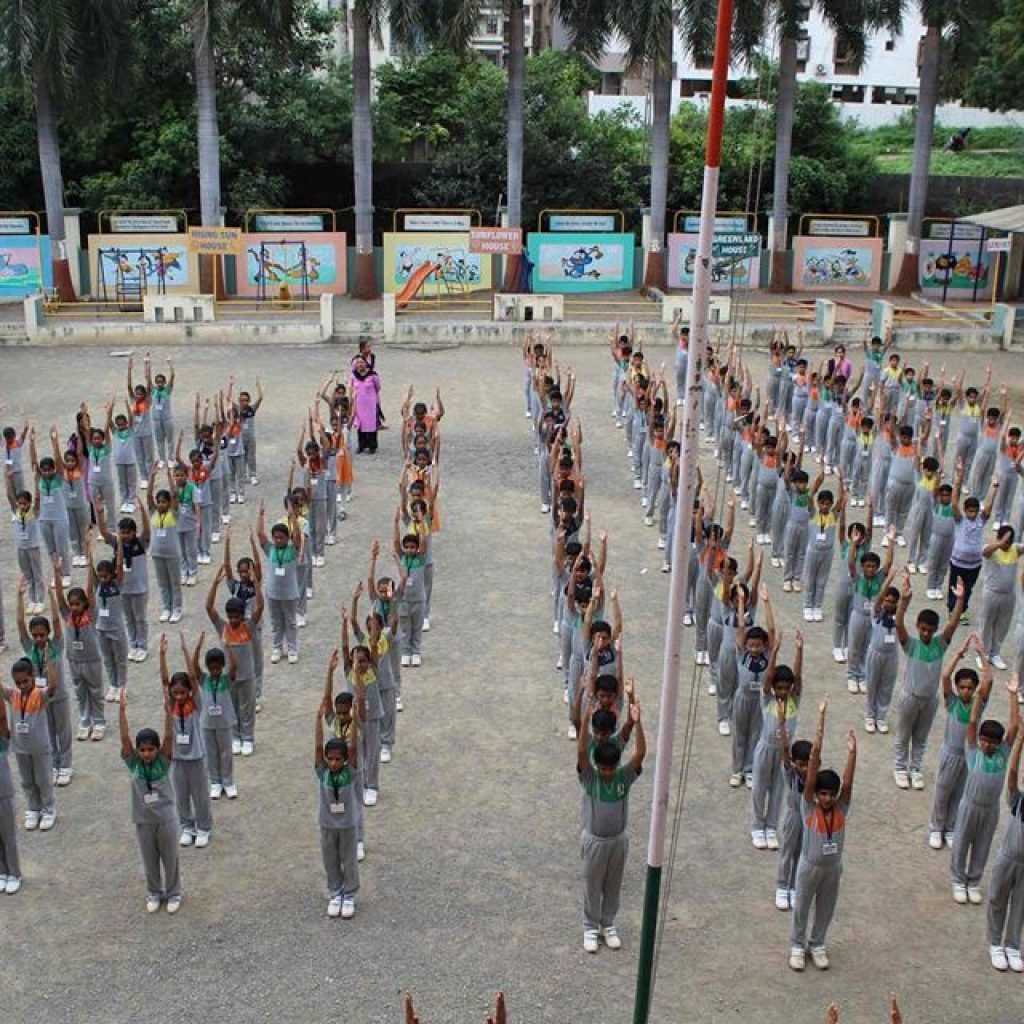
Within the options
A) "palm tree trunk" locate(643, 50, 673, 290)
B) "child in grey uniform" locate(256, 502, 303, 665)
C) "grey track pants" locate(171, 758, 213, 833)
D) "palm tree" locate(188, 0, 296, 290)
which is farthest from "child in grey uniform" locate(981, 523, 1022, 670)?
"palm tree" locate(188, 0, 296, 290)

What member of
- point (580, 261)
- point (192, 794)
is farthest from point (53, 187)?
point (192, 794)

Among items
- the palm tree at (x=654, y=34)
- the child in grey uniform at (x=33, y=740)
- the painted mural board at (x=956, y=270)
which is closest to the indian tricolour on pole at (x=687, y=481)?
the child in grey uniform at (x=33, y=740)

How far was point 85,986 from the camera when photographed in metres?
6.66

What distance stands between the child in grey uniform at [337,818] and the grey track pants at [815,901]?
2.41 metres

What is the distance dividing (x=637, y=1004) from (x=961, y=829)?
275 centimetres

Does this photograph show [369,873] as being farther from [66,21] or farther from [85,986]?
[66,21]

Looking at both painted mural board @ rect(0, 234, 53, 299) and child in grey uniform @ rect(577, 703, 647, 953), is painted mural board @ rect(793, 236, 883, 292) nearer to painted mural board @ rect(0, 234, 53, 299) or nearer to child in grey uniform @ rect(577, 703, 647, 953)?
painted mural board @ rect(0, 234, 53, 299)

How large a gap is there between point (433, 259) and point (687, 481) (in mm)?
24438

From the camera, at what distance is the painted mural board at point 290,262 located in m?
28.6

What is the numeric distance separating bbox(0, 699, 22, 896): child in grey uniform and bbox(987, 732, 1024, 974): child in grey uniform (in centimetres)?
535

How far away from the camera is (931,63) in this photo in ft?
90.2

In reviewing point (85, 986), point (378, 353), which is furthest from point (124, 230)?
point (85, 986)

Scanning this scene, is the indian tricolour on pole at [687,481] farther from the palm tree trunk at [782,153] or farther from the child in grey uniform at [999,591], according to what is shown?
the palm tree trunk at [782,153]

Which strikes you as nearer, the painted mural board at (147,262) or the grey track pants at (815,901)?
the grey track pants at (815,901)
